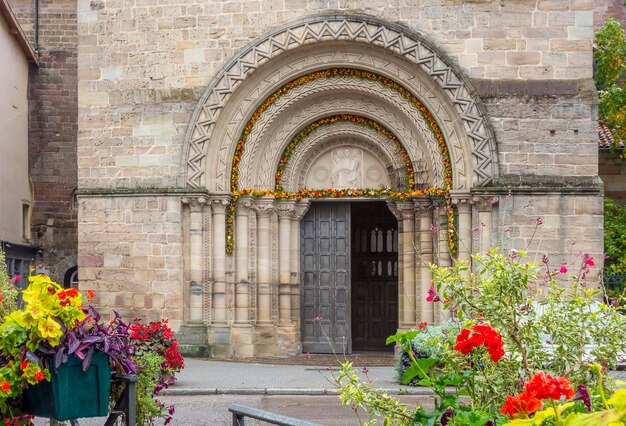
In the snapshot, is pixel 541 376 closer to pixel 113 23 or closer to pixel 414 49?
pixel 414 49

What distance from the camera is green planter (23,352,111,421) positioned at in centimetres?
559

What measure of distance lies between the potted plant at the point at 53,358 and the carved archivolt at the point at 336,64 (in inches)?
486

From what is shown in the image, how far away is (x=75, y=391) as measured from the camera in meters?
5.63

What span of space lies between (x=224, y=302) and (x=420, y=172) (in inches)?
172

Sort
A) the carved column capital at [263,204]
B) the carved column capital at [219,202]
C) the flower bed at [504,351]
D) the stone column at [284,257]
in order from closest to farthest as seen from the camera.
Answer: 1. the flower bed at [504,351]
2. the carved column capital at [219,202]
3. the carved column capital at [263,204]
4. the stone column at [284,257]

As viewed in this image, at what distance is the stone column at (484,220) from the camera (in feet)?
56.7

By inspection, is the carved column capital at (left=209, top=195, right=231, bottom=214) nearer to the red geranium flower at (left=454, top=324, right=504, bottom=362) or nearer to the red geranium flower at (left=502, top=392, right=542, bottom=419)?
the red geranium flower at (left=454, top=324, right=504, bottom=362)

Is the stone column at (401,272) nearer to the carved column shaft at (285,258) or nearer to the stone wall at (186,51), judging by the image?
the carved column shaft at (285,258)

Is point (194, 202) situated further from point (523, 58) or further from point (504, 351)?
point (504, 351)

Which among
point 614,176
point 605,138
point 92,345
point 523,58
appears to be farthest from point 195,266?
point 92,345

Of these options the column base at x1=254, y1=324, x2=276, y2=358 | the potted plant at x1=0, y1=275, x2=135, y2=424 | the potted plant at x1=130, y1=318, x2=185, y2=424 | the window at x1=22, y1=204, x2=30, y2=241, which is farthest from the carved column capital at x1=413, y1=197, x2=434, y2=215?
the potted plant at x1=0, y1=275, x2=135, y2=424

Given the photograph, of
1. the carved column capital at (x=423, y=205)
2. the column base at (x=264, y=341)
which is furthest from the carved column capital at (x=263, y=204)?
the carved column capital at (x=423, y=205)

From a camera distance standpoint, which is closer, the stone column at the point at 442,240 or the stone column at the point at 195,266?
the stone column at the point at 442,240

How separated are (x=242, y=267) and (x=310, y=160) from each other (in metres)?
2.46
